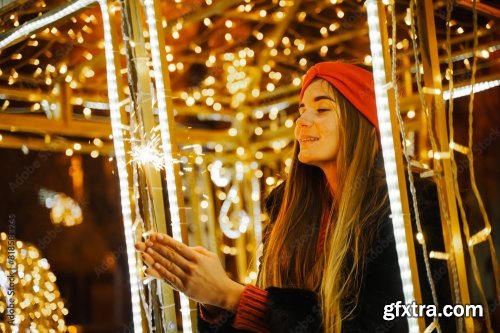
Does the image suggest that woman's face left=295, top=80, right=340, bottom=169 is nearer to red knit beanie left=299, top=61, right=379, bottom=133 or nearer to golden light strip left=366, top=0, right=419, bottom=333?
red knit beanie left=299, top=61, right=379, bottom=133

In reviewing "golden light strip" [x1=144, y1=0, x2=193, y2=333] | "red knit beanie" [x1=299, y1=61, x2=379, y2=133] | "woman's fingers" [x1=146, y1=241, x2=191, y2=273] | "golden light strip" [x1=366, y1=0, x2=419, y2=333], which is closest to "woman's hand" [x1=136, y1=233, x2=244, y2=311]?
"woman's fingers" [x1=146, y1=241, x2=191, y2=273]

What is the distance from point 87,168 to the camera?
18.2 ft

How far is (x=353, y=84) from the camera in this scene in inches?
89.7

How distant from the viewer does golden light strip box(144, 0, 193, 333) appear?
2.11 meters

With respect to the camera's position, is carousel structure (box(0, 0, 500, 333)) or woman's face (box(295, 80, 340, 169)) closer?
carousel structure (box(0, 0, 500, 333))

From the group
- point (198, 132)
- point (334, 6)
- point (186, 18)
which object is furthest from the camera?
point (198, 132)

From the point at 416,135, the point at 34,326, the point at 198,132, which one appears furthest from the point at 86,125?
the point at 416,135

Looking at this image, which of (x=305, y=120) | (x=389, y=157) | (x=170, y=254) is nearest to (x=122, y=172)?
(x=170, y=254)

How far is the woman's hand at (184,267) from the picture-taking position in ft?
6.18

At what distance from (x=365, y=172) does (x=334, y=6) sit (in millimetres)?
2793

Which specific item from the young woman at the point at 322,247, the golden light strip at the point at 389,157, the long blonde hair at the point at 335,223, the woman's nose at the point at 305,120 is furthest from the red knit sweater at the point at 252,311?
the woman's nose at the point at 305,120

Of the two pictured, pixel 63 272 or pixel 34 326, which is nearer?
pixel 34 326

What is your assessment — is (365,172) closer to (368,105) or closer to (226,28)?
(368,105)

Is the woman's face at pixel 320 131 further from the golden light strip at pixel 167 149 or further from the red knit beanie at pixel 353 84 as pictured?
the golden light strip at pixel 167 149
